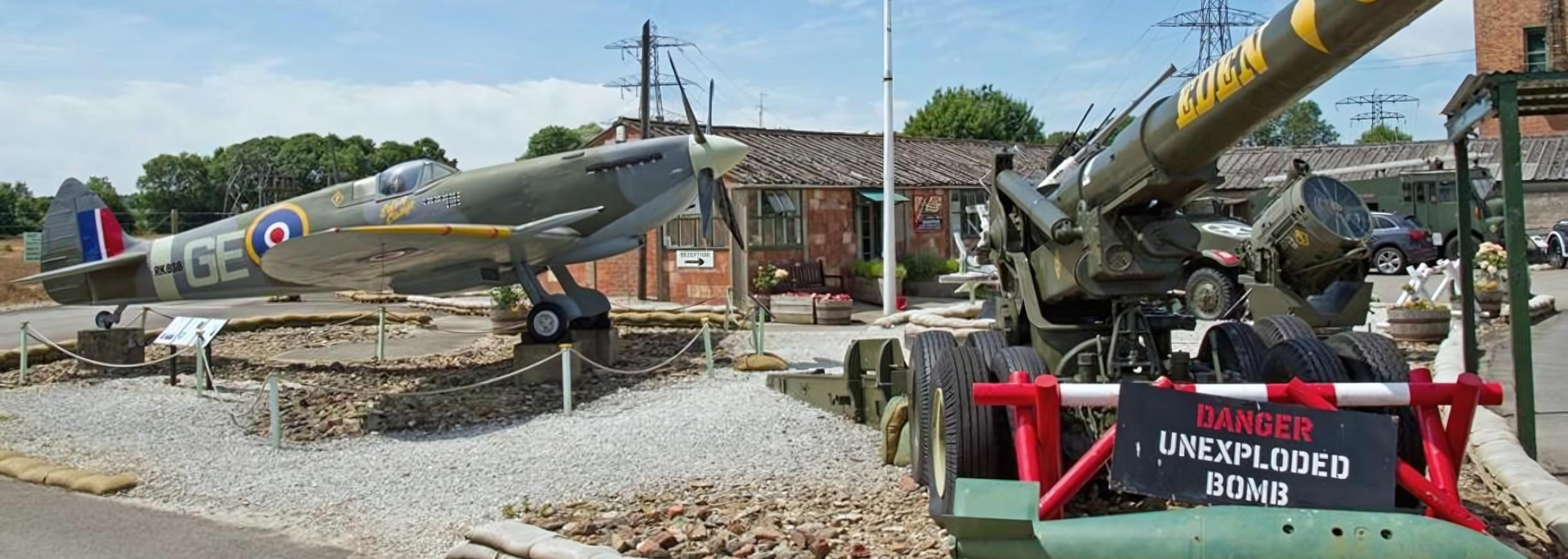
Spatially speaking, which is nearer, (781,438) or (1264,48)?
(1264,48)

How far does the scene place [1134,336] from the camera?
577 cm

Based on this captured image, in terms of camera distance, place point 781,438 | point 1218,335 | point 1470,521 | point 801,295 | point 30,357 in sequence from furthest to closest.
A: point 801,295 < point 30,357 < point 781,438 < point 1218,335 < point 1470,521

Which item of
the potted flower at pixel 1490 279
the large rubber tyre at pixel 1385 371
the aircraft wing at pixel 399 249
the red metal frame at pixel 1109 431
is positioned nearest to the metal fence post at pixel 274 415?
the aircraft wing at pixel 399 249

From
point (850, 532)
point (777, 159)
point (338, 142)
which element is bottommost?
point (850, 532)

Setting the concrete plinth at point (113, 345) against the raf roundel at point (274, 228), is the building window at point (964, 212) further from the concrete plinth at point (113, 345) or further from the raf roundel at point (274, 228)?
the concrete plinth at point (113, 345)

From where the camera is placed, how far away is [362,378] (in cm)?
1330

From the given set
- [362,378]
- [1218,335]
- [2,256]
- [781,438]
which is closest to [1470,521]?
[1218,335]

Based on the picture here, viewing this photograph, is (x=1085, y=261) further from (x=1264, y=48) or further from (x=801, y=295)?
(x=801, y=295)

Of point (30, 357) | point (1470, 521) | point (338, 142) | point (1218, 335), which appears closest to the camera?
point (1470, 521)

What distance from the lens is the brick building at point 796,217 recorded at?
870 inches

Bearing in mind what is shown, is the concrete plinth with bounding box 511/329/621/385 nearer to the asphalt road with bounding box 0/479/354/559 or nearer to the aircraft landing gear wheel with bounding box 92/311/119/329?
the asphalt road with bounding box 0/479/354/559

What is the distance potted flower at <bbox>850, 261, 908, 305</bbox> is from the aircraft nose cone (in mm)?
8525

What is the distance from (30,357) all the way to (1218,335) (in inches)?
549

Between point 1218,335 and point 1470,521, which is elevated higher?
point 1218,335
